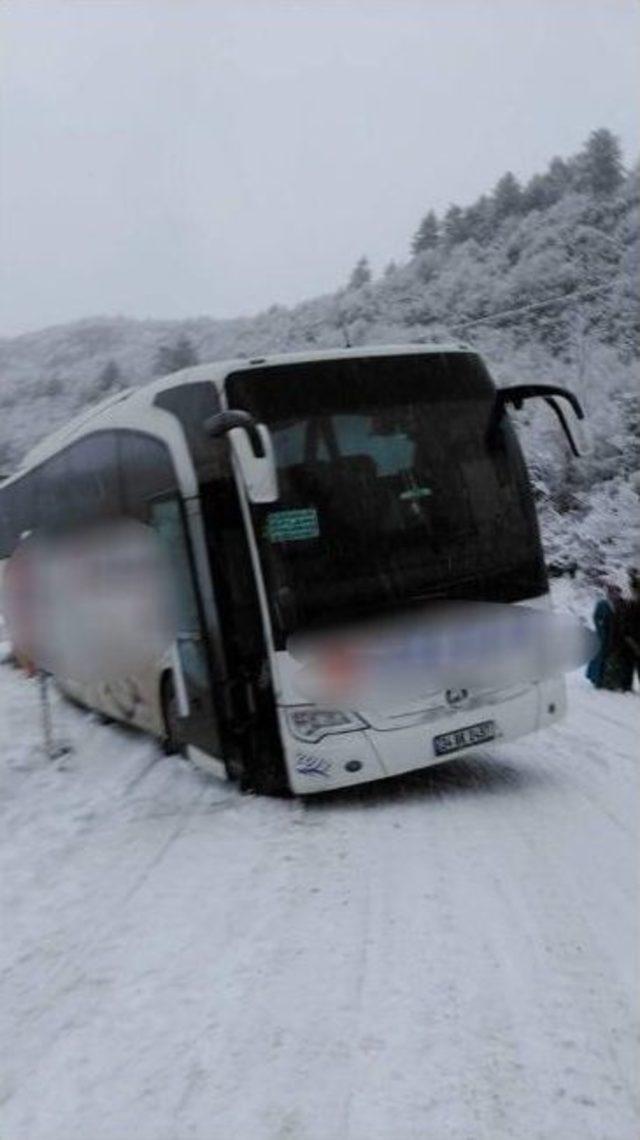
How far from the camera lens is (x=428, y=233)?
3258 inches

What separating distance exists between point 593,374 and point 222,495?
4693cm

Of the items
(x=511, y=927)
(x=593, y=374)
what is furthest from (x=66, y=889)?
(x=593, y=374)

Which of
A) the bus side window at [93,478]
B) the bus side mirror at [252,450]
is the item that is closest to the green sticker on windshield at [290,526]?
the bus side mirror at [252,450]

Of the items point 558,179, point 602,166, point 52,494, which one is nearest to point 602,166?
point 602,166

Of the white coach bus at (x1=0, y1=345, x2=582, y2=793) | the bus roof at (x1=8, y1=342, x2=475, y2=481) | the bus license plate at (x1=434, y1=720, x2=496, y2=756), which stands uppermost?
the bus roof at (x1=8, y1=342, x2=475, y2=481)

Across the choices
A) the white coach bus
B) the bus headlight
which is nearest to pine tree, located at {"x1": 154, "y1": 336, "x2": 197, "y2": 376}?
the white coach bus

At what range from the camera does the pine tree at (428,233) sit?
271 feet

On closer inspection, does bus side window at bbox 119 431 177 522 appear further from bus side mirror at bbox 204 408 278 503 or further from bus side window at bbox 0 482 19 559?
bus side window at bbox 0 482 19 559

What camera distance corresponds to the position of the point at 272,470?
685 cm

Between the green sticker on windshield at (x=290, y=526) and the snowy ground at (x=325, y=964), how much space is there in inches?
74.0

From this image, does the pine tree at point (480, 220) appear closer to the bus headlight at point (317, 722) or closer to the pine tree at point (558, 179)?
the pine tree at point (558, 179)

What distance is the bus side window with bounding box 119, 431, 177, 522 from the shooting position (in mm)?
8297

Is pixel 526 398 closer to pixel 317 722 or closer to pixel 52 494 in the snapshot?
pixel 317 722

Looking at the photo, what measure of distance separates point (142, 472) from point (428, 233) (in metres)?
78.6
